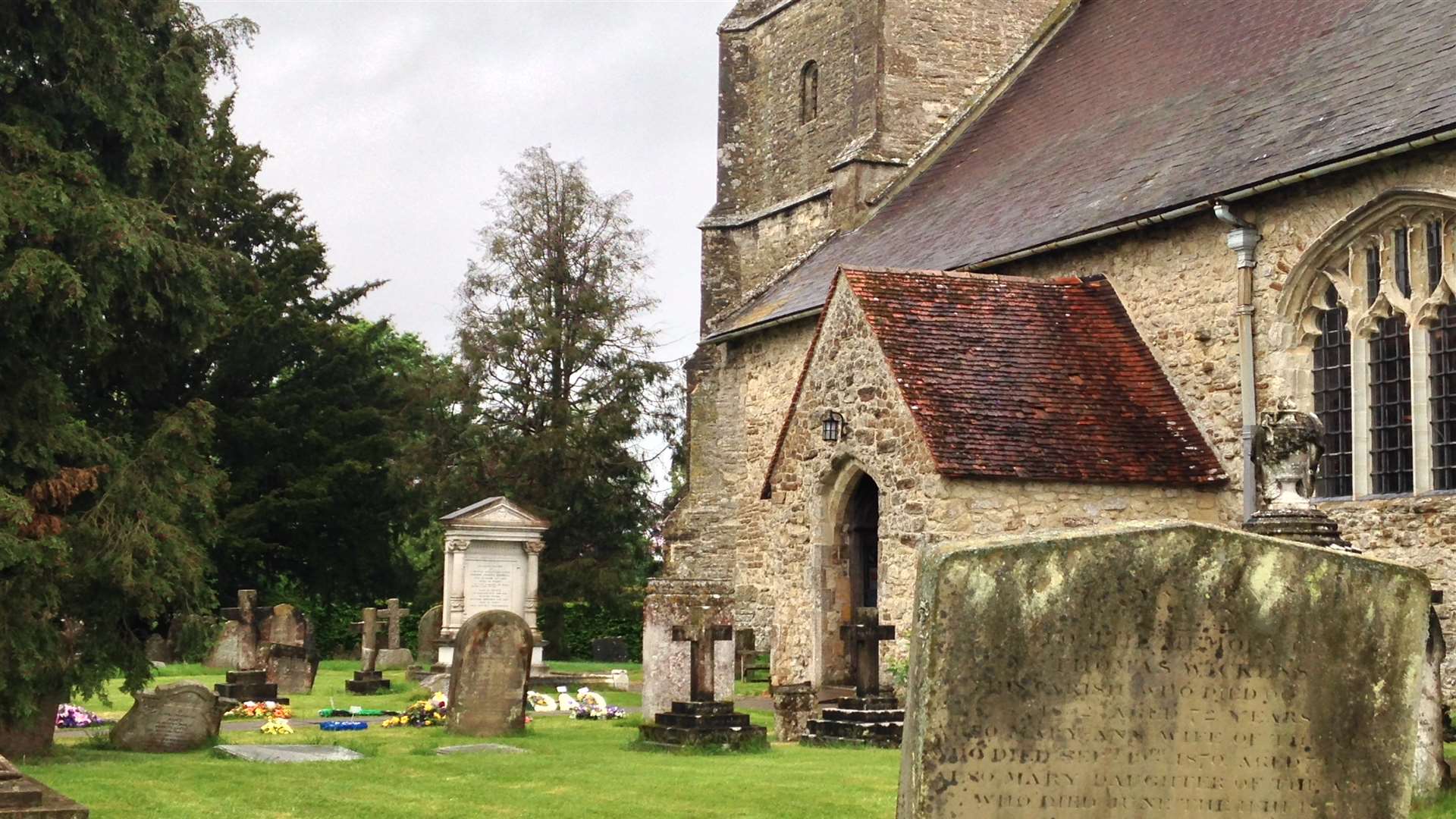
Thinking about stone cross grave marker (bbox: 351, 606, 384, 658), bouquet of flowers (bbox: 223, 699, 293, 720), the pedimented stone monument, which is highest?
the pedimented stone monument

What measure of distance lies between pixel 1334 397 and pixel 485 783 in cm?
981

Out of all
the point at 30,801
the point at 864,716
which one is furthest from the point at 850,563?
the point at 30,801

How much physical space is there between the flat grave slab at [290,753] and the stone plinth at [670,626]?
11.3 feet

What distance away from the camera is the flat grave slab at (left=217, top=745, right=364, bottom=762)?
11961 millimetres

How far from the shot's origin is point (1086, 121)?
21.8 meters

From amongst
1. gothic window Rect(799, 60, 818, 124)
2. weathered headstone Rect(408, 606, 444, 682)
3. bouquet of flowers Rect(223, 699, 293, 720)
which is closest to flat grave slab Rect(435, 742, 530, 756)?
bouquet of flowers Rect(223, 699, 293, 720)

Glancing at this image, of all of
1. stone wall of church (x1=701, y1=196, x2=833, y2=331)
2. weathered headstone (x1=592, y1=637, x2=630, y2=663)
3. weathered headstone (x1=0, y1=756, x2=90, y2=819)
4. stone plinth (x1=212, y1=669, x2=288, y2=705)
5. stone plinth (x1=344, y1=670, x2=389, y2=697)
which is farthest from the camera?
weathered headstone (x1=592, y1=637, x2=630, y2=663)

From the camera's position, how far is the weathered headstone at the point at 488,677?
14406 millimetres

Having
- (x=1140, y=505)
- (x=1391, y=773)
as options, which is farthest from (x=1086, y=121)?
(x=1391, y=773)

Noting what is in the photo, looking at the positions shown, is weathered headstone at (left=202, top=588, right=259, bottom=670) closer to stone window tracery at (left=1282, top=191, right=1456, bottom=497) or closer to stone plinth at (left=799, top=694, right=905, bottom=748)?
stone plinth at (left=799, top=694, right=905, bottom=748)

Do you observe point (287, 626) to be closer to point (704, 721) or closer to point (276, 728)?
point (276, 728)

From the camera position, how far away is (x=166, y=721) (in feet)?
42.2

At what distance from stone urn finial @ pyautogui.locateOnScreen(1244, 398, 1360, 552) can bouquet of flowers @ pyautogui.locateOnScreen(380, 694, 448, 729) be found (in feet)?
25.9

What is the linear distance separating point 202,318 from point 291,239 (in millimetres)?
29341
